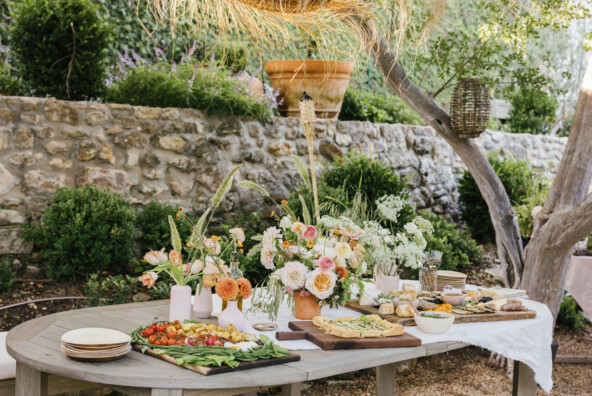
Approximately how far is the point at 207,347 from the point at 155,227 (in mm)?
2574

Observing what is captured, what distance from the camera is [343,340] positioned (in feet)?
6.90

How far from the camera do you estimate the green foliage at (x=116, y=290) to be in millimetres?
3828

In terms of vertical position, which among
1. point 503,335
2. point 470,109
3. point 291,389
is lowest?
point 291,389

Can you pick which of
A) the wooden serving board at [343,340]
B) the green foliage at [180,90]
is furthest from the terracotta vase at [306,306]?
the green foliage at [180,90]

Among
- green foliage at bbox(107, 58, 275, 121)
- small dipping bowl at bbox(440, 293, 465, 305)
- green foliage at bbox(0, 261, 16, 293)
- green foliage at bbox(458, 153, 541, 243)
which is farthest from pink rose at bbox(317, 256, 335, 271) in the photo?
green foliage at bbox(458, 153, 541, 243)

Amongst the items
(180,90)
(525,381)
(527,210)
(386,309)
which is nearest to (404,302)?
(386,309)

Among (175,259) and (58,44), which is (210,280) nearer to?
(175,259)

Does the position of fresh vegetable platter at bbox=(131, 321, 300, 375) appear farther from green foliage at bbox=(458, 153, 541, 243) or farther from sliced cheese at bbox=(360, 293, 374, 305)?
green foliage at bbox=(458, 153, 541, 243)

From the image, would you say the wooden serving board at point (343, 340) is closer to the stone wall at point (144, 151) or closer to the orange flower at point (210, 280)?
the orange flower at point (210, 280)

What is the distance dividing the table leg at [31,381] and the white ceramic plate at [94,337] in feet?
0.64

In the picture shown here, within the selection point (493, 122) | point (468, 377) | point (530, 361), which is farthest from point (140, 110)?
point (493, 122)

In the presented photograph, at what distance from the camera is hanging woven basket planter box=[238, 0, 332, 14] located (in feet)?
7.41

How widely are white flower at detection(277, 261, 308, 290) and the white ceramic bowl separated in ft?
1.50

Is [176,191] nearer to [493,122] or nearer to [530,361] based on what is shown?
[530,361]
